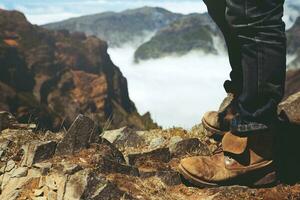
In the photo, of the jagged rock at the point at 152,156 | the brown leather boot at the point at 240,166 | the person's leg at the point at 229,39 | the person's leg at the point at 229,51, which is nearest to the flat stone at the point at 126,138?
the jagged rock at the point at 152,156

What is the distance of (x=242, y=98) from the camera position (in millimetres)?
4766

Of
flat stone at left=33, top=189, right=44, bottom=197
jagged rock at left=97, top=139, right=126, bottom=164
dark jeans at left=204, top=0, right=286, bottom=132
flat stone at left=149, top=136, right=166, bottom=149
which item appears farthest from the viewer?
flat stone at left=149, top=136, right=166, bottom=149

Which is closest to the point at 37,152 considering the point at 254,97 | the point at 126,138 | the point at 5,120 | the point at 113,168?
the point at 113,168

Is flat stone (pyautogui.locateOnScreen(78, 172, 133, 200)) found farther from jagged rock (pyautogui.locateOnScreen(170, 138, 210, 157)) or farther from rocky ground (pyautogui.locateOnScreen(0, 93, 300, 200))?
jagged rock (pyautogui.locateOnScreen(170, 138, 210, 157))

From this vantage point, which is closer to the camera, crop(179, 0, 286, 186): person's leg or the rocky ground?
crop(179, 0, 286, 186): person's leg

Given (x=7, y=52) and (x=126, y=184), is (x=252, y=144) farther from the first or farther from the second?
(x=7, y=52)

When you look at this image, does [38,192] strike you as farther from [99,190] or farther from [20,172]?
[99,190]

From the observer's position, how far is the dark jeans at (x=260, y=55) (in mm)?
4480

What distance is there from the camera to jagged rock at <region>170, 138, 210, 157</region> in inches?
263

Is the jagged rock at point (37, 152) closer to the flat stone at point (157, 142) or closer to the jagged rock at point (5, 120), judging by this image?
the jagged rock at point (5, 120)

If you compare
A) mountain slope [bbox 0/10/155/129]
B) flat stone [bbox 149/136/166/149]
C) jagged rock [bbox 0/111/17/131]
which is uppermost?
jagged rock [bbox 0/111/17/131]

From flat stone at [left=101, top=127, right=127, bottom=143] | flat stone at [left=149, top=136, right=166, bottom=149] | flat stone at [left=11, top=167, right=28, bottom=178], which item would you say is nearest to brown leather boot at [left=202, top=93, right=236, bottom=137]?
flat stone at [left=149, top=136, right=166, bottom=149]

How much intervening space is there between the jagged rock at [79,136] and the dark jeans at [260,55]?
6.74ft

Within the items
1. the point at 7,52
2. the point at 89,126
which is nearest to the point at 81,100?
the point at 7,52
